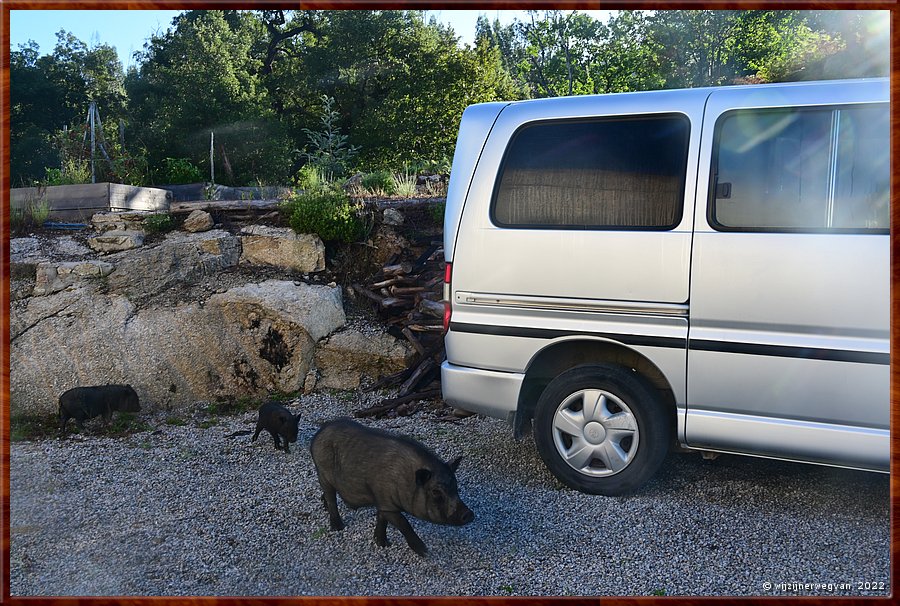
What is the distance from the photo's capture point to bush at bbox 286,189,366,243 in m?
8.56

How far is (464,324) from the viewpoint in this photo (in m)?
4.87

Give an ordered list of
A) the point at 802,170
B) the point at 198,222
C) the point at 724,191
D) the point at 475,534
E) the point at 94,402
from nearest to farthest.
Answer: the point at 802,170
the point at 724,191
the point at 475,534
the point at 94,402
the point at 198,222

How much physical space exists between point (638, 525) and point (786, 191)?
205cm

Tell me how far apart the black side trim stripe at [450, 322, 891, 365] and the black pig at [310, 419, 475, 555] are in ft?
3.14

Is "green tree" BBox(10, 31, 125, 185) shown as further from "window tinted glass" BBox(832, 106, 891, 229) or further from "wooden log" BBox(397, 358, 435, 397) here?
"window tinted glass" BBox(832, 106, 891, 229)

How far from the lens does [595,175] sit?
458 centimetres

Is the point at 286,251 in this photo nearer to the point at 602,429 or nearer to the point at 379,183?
the point at 379,183

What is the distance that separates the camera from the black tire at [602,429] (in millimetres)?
4473

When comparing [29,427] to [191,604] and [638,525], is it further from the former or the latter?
[638,525]

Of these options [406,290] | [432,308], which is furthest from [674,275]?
[406,290]

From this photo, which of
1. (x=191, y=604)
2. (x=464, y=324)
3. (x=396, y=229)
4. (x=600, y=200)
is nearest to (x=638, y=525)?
(x=464, y=324)

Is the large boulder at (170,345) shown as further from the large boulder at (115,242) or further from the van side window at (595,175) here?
the van side window at (595,175)

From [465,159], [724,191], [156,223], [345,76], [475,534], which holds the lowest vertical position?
[475,534]

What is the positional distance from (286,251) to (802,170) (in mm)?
5781
